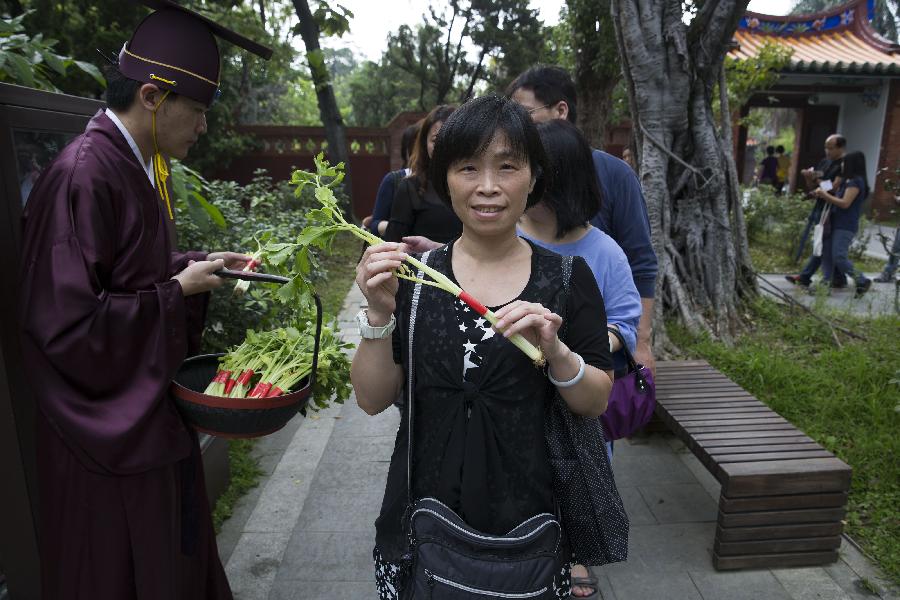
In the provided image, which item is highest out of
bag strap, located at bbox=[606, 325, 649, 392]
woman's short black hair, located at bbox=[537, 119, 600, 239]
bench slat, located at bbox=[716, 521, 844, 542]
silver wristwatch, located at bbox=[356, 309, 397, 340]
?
woman's short black hair, located at bbox=[537, 119, 600, 239]

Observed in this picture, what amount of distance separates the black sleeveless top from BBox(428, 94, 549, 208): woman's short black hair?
0.95ft

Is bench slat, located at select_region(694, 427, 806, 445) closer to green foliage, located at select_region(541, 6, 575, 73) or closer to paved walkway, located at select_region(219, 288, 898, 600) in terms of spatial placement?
paved walkway, located at select_region(219, 288, 898, 600)

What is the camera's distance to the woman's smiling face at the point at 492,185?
4.92 feet

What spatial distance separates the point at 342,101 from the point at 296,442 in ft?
115

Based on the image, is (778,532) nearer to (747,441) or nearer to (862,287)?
(747,441)

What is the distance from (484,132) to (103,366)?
3.93ft

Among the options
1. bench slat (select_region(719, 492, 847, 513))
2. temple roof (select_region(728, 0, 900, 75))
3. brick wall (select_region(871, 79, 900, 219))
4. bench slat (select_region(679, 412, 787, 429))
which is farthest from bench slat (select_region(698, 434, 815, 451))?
brick wall (select_region(871, 79, 900, 219))

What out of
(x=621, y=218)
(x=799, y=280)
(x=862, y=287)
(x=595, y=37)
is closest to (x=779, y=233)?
(x=799, y=280)

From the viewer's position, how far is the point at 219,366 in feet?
7.37

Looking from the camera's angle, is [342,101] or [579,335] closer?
[579,335]

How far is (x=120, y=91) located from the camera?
192cm

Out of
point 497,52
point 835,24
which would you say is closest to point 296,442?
point 497,52

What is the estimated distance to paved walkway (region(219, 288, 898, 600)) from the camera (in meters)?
2.76

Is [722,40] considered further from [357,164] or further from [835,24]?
[835,24]
